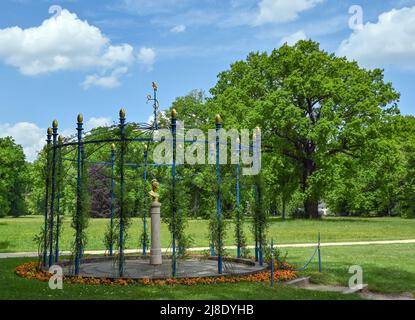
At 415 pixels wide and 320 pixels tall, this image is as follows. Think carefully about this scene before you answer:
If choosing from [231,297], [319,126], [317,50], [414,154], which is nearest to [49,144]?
[231,297]

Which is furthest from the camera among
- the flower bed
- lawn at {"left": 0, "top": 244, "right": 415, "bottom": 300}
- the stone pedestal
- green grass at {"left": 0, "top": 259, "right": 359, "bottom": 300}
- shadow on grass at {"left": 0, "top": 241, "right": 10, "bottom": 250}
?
shadow on grass at {"left": 0, "top": 241, "right": 10, "bottom": 250}

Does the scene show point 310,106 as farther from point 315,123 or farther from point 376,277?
point 376,277

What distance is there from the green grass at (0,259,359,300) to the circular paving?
103 centimetres

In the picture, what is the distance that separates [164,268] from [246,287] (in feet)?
10.9

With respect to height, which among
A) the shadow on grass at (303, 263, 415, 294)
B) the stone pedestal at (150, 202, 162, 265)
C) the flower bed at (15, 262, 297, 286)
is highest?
the stone pedestal at (150, 202, 162, 265)

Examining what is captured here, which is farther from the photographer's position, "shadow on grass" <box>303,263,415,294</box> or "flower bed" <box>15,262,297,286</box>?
"shadow on grass" <box>303,263,415,294</box>

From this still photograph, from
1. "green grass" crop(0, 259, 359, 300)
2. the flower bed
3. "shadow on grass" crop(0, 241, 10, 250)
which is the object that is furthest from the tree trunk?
"green grass" crop(0, 259, 359, 300)

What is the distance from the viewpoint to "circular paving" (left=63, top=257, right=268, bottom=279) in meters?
11.8

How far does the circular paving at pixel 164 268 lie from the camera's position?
464 inches

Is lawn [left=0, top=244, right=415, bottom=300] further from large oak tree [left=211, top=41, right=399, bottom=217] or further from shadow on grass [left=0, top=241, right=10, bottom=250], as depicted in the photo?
large oak tree [left=211, top=41, right=399, bottom=217]

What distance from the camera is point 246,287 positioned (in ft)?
34.3

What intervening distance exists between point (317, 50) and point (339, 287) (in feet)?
104

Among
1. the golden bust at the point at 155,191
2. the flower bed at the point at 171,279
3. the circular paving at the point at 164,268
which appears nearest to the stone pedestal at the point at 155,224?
the golden bust at the point at 155,191

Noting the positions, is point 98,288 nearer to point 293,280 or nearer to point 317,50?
point 293,280
